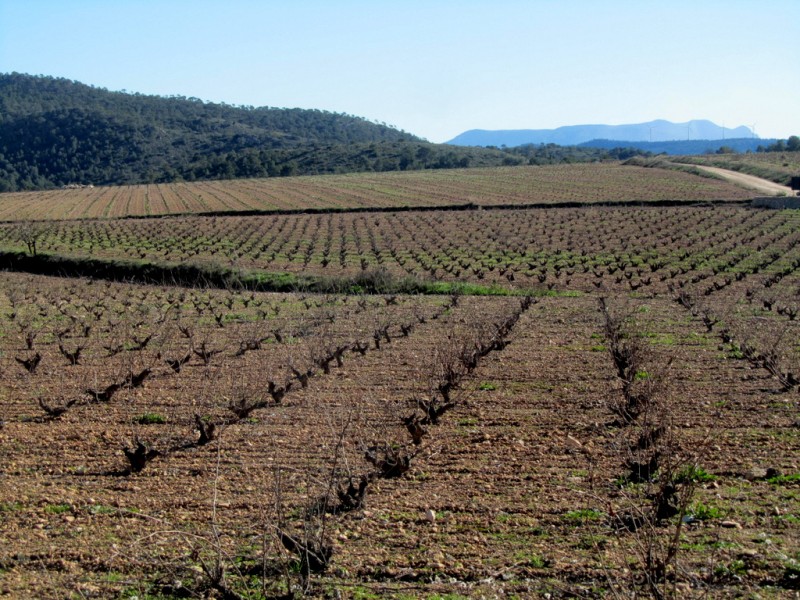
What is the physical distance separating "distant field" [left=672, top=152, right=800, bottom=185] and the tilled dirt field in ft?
252

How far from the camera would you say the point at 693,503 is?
8297 mm

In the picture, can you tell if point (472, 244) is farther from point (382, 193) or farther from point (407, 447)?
point (407, 447)

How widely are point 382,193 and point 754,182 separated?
3681 cm

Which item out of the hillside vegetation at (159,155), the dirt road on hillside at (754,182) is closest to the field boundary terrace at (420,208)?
the dirt road on hillside at (754,182)

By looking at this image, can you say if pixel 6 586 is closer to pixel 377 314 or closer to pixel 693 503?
pixel 693 503

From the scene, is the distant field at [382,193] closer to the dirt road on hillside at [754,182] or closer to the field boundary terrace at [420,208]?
the field boundary terrace at [420,208]

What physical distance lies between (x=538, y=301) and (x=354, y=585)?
22.7 m

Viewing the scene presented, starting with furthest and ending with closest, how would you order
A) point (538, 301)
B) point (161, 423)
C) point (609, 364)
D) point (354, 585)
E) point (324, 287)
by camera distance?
point (324, 287) → point (538, 301) → point (609, 364) → point (161, 423) → point (354, 585)

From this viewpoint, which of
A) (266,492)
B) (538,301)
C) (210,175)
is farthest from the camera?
(210,175)

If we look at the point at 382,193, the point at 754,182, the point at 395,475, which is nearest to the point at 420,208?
the point at 382,193

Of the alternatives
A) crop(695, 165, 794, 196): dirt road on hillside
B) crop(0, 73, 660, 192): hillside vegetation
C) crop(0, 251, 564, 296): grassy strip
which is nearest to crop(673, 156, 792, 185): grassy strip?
crop(695, 165, 794, 196): dirt road on hillside

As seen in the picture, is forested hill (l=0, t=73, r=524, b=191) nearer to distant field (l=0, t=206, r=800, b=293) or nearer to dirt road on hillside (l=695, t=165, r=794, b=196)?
dirt road on hillside (l=695, t=165, r=794, b=196)

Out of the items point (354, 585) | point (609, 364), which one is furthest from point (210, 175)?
point (354, 585)

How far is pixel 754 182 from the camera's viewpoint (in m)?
82.2
